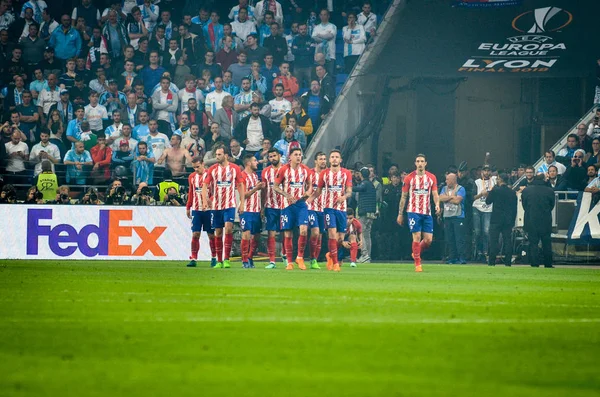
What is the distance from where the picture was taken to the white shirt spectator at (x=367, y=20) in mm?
27953

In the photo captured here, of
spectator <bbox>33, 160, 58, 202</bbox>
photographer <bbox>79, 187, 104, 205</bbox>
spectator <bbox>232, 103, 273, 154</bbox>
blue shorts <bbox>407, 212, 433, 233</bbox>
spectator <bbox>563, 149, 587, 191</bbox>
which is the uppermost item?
spectator <bbox>232, 103, 273, 154</bbox>

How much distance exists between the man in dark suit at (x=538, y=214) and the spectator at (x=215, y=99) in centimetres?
771

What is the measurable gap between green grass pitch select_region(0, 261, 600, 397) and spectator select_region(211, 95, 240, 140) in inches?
499

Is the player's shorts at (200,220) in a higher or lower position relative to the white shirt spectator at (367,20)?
lower

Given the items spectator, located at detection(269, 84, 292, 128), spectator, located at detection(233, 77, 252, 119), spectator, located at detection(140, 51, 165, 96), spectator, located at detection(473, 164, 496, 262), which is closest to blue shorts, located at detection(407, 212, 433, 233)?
spectator, located at detection(473, 164, 496, 262)

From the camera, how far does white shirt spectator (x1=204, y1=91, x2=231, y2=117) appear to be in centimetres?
2680

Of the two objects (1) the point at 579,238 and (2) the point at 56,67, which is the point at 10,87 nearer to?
(2) the point at 56,67

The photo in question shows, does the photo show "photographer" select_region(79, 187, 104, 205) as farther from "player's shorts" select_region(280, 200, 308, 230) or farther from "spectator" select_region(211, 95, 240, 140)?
"player's shorts" select_region(280, 200, 308, 230)

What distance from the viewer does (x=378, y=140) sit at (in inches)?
1112

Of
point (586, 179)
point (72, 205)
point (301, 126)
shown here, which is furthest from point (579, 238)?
point (72, 205)

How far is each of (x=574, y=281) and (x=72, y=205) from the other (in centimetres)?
1100

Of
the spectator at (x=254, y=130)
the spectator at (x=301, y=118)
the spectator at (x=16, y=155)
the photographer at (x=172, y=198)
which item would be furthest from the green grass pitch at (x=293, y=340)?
the spectator at (x=301, y=118)

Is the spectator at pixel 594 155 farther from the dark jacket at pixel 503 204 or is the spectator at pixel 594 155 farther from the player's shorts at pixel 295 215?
the player's shorts at pixel 295 215

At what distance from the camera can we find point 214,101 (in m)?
26.9
